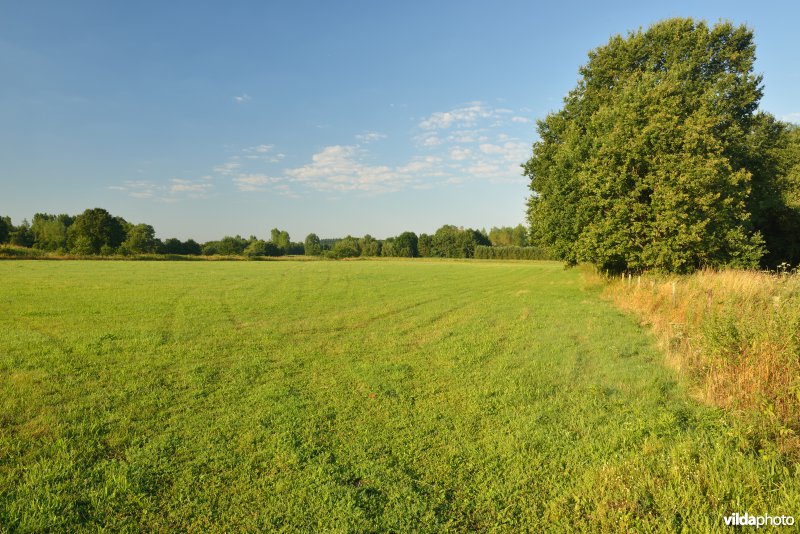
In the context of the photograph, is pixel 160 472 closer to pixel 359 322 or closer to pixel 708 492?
pixel 708 492

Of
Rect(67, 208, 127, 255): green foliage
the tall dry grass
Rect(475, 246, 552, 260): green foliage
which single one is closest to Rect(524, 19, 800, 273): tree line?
the tall dry grass

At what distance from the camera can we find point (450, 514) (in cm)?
459

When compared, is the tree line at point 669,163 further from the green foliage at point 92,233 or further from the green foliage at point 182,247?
the green foliage at point 182,247

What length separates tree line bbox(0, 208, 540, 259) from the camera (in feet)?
317

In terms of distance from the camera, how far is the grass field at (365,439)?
4.52 meters

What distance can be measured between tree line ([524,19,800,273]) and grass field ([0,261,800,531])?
41.9 feet

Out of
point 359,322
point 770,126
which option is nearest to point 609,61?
point 770,126

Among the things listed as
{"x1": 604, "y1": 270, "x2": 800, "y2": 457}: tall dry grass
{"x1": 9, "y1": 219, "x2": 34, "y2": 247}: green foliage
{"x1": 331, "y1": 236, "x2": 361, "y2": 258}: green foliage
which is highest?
{"x1": 9, "y1": 219, "x2": 34, "y2": 247}: green foliage

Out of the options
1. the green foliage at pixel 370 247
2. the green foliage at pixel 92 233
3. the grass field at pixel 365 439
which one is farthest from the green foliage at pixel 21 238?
the grass field at pixel 365 439

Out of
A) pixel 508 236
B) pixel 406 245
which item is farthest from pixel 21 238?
pixel 508 236

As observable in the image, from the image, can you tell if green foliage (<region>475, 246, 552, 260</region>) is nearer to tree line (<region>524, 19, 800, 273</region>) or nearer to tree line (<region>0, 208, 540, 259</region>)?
tree line (<region>0, 208, 540, 259</region>)

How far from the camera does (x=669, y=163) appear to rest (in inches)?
855

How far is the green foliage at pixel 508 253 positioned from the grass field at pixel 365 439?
123 meters

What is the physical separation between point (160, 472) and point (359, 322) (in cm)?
1139
